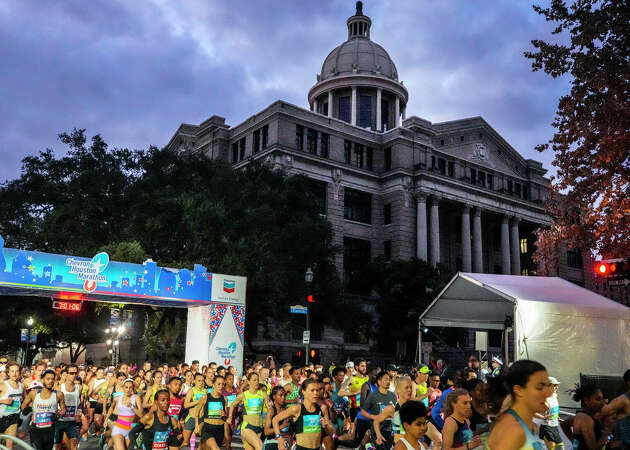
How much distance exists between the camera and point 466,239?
2276 inches

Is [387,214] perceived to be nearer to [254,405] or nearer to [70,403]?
[70,403]

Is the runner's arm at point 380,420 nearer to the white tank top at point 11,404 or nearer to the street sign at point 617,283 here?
the white tank top at point 11,404

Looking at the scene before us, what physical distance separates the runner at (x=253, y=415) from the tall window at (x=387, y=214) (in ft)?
149

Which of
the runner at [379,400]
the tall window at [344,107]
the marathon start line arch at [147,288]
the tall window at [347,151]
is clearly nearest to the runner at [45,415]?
the runner at [379,400]

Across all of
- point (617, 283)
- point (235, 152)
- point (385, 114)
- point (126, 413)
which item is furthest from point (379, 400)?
point (385, 114)

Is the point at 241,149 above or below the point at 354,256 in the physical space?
above

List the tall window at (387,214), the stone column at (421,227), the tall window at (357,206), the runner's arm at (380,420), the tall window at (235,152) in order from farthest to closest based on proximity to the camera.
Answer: the tall window at (235,152), the tall window at (387,214), the tall window at (357,206), the stone column at (421,227), the runner's arm at (380,420)

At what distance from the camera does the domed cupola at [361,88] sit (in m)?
72.0

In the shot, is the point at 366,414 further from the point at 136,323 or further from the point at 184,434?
the point at 136,323

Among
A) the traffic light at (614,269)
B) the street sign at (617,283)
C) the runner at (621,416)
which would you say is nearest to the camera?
the runner at (621,416)

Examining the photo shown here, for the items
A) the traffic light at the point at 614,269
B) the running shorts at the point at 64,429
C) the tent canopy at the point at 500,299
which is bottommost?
the running shorts at the point at 64,429

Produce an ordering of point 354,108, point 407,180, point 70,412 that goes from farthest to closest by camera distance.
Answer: point 354,108 → point 407,180 → point 70,412

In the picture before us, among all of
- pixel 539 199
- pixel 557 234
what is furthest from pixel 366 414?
pixel 539 199

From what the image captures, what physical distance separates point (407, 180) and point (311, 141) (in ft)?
30.6
